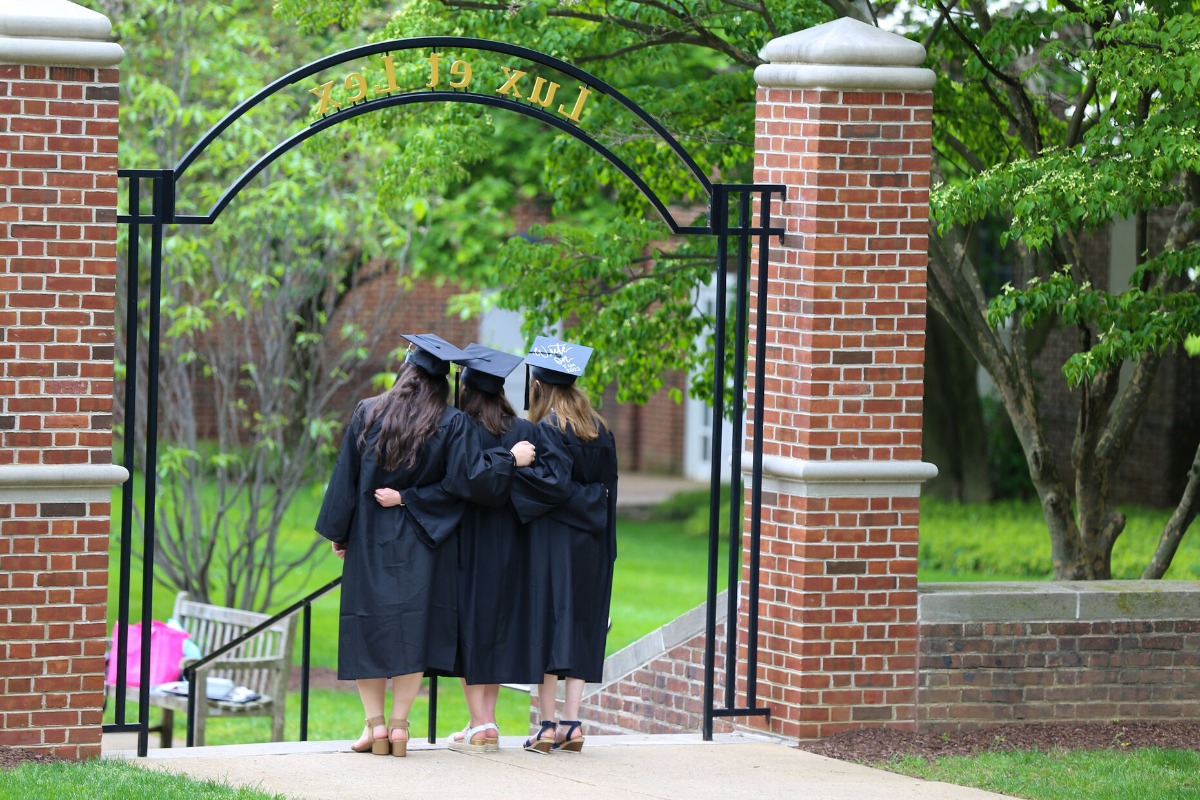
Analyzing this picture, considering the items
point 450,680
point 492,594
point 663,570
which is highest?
point 492,594

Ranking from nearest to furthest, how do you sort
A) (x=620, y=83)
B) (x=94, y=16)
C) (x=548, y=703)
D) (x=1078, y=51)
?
1. (x=94, y=16)
2. (x=548, y=703)
3. (x=1078, y=51)
4. (x=620, y=83)

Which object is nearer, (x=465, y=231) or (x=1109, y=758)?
(x=1109, y=758)

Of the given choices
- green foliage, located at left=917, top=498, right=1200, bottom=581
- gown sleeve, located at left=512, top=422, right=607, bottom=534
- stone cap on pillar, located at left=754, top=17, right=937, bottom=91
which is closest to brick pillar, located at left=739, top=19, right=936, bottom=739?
stone cap on pillar, located at left=754, top=17, right=937, bottom=91

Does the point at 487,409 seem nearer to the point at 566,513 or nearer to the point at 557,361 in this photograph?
the point at 557,361

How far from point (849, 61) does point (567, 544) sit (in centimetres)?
243

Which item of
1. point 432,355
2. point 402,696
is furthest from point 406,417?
point 402,696

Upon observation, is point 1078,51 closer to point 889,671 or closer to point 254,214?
point 889,671

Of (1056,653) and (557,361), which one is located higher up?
(557,361)

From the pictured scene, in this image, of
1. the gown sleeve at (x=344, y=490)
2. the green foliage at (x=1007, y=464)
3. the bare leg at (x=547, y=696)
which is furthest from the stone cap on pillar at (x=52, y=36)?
the green foliage at (x=1007, y=464)

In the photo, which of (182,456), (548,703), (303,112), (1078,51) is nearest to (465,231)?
(303,112)

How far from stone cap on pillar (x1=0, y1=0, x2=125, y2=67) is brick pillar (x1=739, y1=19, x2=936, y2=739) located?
286cm

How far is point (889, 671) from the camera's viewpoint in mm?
7820

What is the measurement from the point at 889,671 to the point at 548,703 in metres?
1.58

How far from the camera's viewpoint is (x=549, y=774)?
274 inches
